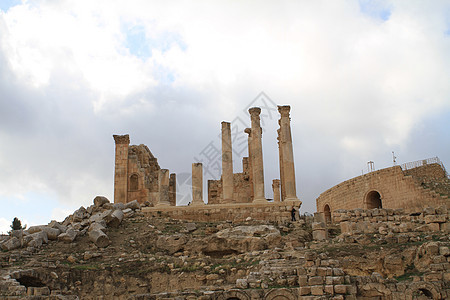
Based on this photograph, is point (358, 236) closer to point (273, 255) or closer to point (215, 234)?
point (273, 255)

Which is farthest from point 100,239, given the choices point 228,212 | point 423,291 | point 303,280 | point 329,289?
point 423,291

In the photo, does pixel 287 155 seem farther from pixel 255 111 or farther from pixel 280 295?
pixel 280 295

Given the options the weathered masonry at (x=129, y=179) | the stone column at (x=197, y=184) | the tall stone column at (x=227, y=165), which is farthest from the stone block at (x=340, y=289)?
the weathered masonry at (x=129, y=179)

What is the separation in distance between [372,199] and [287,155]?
8.64 metres

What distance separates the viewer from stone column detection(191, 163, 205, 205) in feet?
88.8

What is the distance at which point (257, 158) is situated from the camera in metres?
27.5

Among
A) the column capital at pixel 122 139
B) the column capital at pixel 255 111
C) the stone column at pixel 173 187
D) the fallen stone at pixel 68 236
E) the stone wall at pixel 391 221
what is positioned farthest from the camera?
the stone column at pixel 173 187

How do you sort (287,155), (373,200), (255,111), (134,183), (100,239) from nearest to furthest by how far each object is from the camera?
(100,239)
(287,155)
(255,111)
(373,200)
(134,183)

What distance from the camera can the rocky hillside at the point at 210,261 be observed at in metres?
14.3

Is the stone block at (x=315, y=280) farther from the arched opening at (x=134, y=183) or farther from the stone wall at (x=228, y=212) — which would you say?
the arched opening at (x=134, y=183)

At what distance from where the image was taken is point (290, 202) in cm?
2591

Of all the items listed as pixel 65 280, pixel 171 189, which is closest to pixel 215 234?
pixel 65 280

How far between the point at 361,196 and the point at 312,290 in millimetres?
19519

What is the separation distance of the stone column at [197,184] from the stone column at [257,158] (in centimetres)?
305
